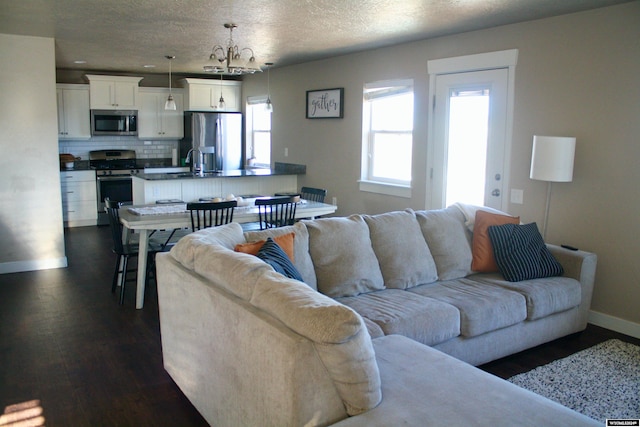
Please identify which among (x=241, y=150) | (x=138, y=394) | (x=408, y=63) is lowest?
(x=138, y=394)

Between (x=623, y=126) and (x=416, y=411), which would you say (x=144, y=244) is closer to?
(x=416, y=411)

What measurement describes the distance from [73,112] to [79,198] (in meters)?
1.39

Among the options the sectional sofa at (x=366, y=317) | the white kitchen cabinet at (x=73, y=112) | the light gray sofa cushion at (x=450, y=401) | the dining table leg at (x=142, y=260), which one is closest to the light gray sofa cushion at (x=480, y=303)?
the sectional sofa at (x=366, y=317)

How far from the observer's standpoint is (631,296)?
404 centimetres

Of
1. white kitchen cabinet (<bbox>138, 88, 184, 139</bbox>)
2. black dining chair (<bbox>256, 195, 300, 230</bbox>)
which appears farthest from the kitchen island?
white kitchen cabinet (<bbox>138, 88, 184, 139</bbox>)

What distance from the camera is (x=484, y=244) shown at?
398 cm

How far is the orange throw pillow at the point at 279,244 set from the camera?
2922 mm

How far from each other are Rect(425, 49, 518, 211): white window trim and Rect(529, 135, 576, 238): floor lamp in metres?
0.57

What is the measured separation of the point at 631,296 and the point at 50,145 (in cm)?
565

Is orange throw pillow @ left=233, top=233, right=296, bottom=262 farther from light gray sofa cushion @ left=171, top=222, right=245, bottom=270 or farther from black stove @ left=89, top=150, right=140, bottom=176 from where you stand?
black stove @ left=89, top=150, right=140, bottom=176

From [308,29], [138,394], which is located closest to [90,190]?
[308,29]

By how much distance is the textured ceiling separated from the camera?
4016 millimetres

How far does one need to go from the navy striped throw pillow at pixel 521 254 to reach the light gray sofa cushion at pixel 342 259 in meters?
0.98

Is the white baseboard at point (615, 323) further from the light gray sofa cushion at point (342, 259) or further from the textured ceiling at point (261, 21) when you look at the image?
the textured ceiling at point (261, 21)
